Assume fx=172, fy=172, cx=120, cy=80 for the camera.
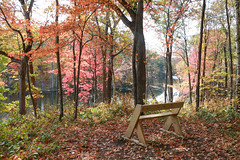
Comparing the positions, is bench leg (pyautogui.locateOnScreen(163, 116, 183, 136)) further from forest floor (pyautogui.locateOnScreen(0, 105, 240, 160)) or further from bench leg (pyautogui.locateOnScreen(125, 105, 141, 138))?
bench leg (pyautogui.locateOnScreen(125, 105, 141, 138))

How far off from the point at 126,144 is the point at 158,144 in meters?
0.85

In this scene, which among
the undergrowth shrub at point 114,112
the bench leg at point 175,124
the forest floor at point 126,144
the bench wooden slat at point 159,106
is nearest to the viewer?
the forest floor at point 126,144

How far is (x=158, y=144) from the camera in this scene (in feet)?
14.8

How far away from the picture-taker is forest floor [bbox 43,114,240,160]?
3949 mm

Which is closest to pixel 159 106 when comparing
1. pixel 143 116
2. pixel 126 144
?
pixel 143 116

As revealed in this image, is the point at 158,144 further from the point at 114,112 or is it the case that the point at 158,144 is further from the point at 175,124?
the point at 114,112

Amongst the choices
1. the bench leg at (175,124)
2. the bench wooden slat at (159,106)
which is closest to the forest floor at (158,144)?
the bench leg at (175,124)

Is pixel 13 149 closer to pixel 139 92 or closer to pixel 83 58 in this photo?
pixel 139 92

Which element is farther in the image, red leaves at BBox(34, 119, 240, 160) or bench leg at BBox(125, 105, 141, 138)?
bench leg at BBox(125, 105, 141, 138)

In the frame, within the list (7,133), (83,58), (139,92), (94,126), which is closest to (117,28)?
(83,58)

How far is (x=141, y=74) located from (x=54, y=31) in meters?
4.21

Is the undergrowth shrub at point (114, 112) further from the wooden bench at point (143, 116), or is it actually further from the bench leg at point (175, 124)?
the wooden bench at point (143, 116)

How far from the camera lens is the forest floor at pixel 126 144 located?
12.8 ft

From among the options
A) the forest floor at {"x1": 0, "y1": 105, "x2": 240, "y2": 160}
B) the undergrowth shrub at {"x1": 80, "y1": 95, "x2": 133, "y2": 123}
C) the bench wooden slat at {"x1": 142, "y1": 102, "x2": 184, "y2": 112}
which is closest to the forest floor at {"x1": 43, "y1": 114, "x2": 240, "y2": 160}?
the forest floor at {"x1": 0, "y1": 105, "x2": 240, "y2": 160}
